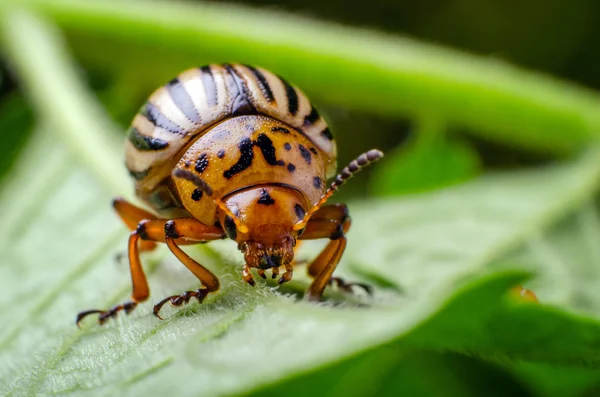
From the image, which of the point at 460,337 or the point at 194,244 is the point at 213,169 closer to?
the point at 194,244

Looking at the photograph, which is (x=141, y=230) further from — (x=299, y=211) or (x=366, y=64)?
(x=366, y=64)

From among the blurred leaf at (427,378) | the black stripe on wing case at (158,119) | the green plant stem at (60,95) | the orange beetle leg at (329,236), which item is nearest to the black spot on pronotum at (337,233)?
the orange beetle leg at (329,236)

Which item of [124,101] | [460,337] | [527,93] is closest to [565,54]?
[527,93]

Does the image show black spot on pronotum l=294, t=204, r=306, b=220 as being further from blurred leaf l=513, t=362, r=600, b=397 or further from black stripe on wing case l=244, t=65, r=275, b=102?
blurred leaf l=513, t=362, r=600, b=397

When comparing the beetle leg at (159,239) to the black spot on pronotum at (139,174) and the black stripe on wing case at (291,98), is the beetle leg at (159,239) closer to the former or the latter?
the black spot on pronotum at (139,174)

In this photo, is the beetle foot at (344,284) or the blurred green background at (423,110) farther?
the blurred green background at (423,110)

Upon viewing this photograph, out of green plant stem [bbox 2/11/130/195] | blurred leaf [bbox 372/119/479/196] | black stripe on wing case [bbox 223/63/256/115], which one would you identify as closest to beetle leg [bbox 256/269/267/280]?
black stripe on wing case [bbox 223/63/256/115]

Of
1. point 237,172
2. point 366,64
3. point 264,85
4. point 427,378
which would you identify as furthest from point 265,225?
point 366,64
